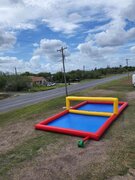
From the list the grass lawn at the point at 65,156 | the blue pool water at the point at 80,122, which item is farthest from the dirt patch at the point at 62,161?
the blue pool water at the point at 80,122

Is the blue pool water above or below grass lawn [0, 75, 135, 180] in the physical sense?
above

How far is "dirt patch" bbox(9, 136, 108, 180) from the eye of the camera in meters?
4.73

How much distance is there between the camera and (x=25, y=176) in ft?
15.6

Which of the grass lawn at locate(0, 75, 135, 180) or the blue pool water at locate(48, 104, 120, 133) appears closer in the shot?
the grass lawn at locate(0, 75, 135, 180)

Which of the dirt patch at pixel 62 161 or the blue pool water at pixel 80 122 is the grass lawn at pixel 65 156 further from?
the blue pool water at pixel 80 122

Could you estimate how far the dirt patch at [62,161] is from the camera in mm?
4727

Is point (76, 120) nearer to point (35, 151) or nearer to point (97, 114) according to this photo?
point (97, 114)

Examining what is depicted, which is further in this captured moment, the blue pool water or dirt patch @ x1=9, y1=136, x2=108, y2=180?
the blue pool water

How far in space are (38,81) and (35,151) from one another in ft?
176

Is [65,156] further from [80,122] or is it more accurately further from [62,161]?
[80,122]

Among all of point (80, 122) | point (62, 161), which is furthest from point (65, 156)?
point (80, 122)

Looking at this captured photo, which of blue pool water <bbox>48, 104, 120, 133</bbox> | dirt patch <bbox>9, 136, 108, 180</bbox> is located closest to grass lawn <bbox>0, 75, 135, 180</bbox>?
dirt patch <bbox>9, 136, 108, 180</bbox>

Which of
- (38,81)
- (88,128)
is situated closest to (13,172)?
(88,128)

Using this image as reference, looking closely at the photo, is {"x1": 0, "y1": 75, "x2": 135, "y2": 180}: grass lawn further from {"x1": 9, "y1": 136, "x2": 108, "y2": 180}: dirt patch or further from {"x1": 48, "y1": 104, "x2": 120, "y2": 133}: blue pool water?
{"x1": 48, "y1": 104, "x2": 120, "y2": 133}: blue pool water
